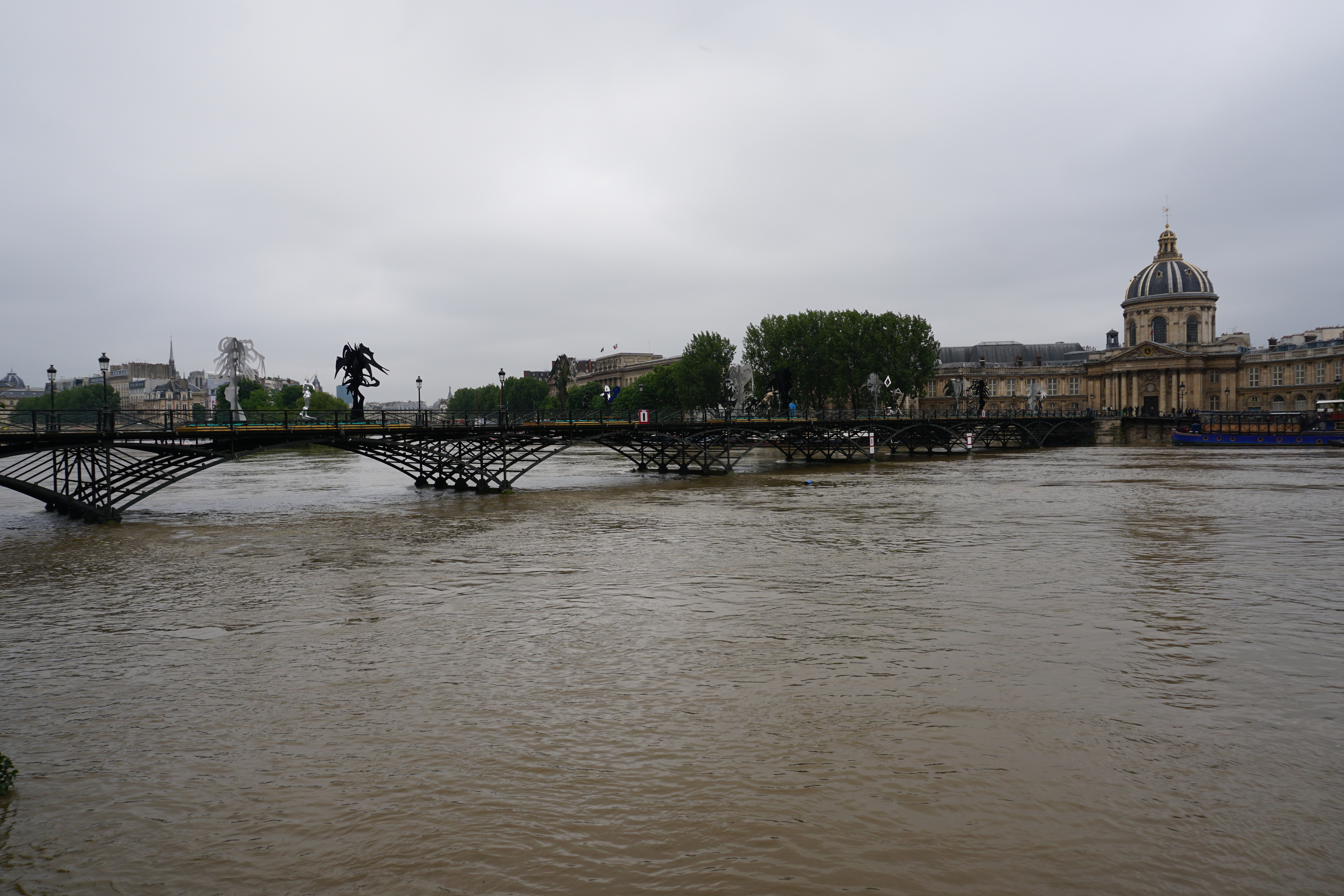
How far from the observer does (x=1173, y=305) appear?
418 ft

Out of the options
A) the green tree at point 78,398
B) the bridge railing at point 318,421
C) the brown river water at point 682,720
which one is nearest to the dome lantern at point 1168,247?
the bridge railing at point 318,421

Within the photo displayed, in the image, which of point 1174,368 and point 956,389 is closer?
point 1174,368

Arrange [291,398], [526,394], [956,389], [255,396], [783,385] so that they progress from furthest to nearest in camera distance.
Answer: [526,394] < [956,389] < [291,398] < [255,396] < [783,385]

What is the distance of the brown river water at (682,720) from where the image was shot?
7051 millimetres

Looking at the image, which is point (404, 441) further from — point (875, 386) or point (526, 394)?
point (526, 394)

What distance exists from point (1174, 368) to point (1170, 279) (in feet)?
49.2

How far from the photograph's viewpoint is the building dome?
418 ft

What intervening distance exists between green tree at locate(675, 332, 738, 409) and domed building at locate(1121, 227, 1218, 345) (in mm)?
69218

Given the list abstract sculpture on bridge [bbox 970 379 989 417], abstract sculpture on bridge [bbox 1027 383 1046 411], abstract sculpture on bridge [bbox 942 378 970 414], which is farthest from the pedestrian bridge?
abstract sculpture on bridge [bbox 942 378 970 414]

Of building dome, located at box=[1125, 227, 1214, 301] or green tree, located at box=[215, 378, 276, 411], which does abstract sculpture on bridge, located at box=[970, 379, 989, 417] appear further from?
green tree, located at box=[215, 378, 276, 411]

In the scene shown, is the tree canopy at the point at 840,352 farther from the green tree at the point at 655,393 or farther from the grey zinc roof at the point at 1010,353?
the grey zinc roof at the point at 1010,353

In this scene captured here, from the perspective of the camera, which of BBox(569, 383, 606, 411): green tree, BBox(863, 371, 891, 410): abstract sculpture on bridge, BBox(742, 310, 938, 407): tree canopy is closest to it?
BBox(863, 371, 891, 410): abstract sculpture on bridge

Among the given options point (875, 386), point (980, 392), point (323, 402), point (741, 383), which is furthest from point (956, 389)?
point (323, 402)

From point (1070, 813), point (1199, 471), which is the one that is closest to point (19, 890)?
point (1070, 813)
